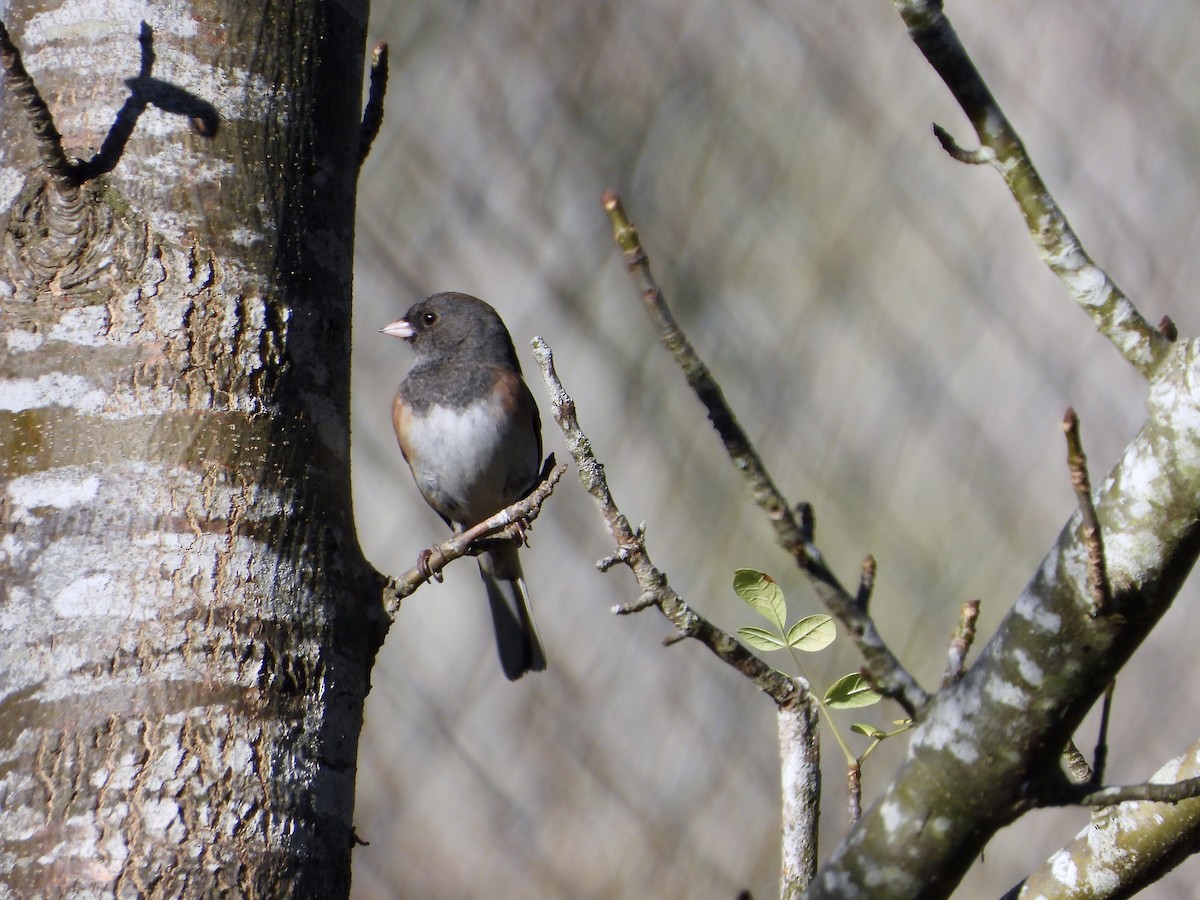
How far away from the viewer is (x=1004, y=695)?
25.7 inches

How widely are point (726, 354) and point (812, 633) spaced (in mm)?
1013

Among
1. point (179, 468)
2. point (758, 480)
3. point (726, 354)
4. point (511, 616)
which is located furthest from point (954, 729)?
point (511, 616)

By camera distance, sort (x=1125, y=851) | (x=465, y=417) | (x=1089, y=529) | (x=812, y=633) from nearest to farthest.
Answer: (x=1089, y=529), (x=1125, y=851), (x=812, y=633), (x=465, y=417)

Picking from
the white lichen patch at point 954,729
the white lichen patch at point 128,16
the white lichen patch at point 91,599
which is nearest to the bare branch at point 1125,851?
the white lichen patch at point 954,729

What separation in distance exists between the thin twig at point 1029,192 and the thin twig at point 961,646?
0.60ft

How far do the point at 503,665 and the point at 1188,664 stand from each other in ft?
3.36

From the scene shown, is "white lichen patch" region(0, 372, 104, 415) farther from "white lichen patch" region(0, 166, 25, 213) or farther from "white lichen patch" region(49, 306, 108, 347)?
"white lichen patch" region(0, 166, 25, 213)

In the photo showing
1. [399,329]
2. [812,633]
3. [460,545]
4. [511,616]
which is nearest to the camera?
[812,633]

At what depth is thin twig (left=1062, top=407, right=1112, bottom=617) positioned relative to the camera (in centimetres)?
61

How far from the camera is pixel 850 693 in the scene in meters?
0.94

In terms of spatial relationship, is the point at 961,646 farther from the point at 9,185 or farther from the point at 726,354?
the point at 726,354

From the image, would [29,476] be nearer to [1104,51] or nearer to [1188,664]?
[1188,664]

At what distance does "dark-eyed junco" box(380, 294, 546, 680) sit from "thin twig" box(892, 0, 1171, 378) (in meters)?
1.61

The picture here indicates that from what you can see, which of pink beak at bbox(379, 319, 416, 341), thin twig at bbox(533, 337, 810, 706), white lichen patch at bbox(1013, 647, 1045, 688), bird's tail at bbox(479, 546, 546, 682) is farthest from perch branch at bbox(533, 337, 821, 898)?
pink beak at bbox(379, 319, 416, 341)
